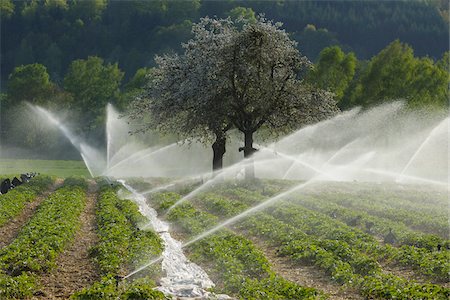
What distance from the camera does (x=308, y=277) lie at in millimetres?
17797

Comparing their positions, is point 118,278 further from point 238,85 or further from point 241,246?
point 238,85

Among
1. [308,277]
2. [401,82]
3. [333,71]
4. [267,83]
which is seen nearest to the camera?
[308,277]

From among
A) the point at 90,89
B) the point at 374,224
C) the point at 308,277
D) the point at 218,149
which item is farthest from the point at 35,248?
the point at 90,89

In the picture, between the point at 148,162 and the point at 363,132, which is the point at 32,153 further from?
the point at 363,132

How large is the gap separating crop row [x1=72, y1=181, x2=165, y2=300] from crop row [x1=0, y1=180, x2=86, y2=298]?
115cm

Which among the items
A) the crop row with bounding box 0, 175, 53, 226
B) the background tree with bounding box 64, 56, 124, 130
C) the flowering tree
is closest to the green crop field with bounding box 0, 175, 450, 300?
the crop row with bounding box 0, 175, 53, 226

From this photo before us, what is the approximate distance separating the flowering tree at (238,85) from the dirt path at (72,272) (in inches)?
777

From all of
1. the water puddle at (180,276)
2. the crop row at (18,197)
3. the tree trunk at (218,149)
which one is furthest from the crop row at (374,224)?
the crop row at (18,197)

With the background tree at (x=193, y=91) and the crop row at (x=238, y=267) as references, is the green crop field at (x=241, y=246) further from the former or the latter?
the background tree at (x=193, y=91)

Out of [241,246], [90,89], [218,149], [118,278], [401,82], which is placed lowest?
[241,246]

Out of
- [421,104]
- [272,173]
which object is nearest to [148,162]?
[272,173]

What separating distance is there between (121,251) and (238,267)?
3.88 m

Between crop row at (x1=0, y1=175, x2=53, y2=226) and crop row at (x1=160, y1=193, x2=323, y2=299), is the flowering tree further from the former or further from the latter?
crop row at (x1=160, y1=193, x2=323, y2=299)

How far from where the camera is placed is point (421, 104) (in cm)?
5622
